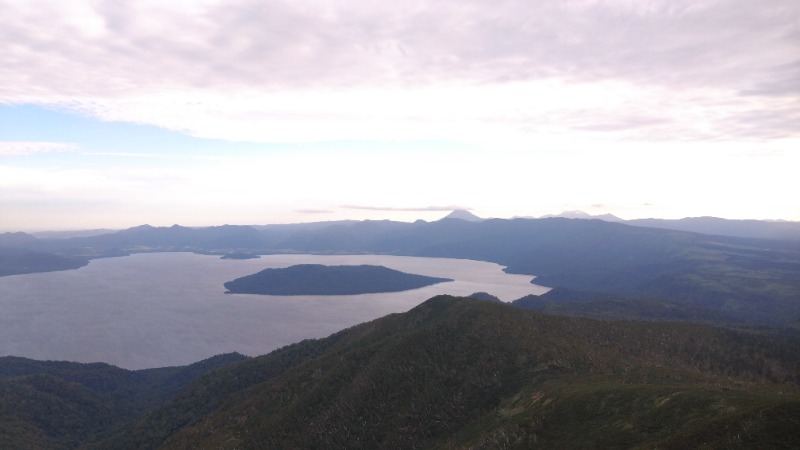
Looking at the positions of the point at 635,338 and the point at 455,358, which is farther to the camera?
the point at 635,338

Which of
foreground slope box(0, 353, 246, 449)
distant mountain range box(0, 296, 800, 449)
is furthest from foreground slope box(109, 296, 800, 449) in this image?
foreground slope box(0, 353, 246, 449)

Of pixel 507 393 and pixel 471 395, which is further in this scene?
pixel 471 395

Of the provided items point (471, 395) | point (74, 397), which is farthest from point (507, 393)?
point (74, 397)

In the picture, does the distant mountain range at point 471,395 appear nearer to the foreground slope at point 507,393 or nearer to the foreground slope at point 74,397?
the foreground slope at point 507,393

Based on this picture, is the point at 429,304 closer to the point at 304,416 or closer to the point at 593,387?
the point at 304,416

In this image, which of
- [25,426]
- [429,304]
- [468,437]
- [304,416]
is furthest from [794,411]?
[25,426]

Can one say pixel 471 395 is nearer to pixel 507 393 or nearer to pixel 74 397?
pixel 507 393

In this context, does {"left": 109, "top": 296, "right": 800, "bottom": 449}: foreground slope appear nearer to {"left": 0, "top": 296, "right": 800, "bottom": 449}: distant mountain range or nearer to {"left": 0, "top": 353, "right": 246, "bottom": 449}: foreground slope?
{"left": 0, "top": 296, "right": 800, "bottom": 449}: distant mountain range
